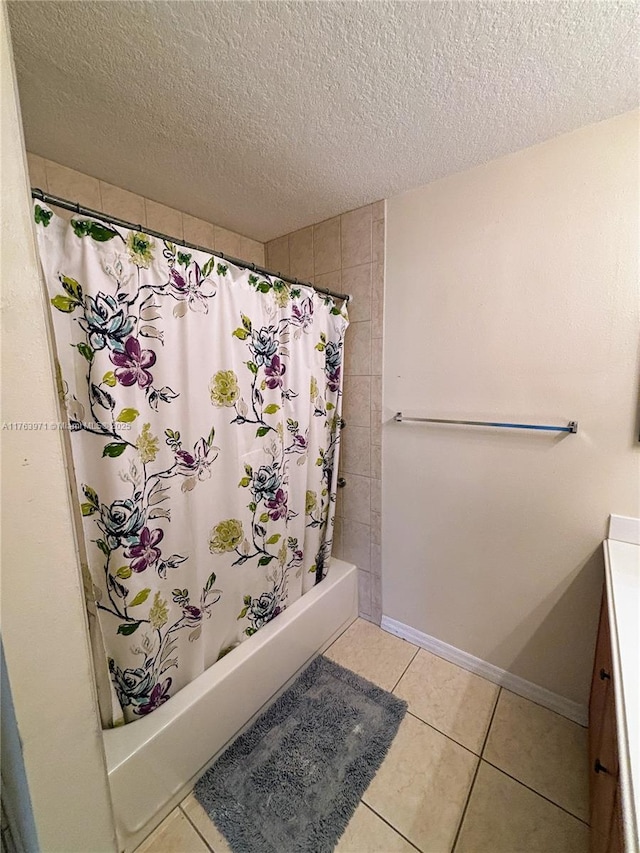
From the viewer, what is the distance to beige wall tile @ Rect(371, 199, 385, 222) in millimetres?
1608

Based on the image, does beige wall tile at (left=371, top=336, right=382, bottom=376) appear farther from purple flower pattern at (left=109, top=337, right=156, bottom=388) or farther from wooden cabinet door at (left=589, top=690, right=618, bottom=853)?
wooden cabinet door at (left=589, top=690, right=618, bottom=853)

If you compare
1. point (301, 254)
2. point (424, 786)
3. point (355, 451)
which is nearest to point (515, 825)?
point (424, 786)

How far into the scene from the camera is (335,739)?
129cm

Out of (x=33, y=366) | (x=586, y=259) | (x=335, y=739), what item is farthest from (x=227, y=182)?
(x=335, y=739)

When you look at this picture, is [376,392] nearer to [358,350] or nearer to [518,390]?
[358,350]

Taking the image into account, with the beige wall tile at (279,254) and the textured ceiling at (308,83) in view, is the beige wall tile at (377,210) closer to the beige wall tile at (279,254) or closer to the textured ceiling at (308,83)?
the textured ceiling at (308,83)

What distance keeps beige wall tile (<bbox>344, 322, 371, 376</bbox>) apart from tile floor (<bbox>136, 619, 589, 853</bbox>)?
4.97 feet

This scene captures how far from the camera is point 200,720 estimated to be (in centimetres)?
116

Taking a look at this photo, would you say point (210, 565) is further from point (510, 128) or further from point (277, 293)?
point (510, 128)

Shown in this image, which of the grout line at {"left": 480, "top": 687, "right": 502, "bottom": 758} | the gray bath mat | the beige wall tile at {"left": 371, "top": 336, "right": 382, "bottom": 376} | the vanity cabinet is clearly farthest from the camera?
the beige wall tile at {"left": 371, "top": 336, "right": 382, "bottom": 376}

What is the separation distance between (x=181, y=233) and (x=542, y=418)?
190cm

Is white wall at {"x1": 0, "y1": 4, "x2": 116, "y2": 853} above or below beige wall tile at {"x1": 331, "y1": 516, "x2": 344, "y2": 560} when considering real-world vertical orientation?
above

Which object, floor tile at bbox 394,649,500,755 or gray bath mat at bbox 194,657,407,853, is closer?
gray bath mat at bbox 194,657,407,853

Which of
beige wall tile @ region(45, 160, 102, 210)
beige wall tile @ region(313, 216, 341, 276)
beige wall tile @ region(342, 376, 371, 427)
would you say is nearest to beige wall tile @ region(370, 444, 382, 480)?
beige wall tile @ region(342, 376, 371, 427)
